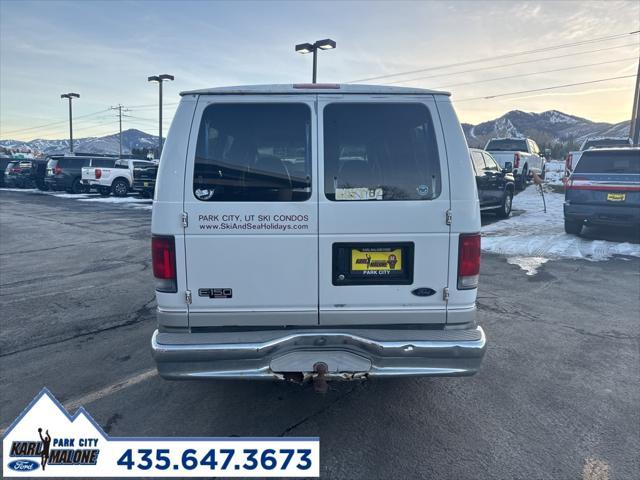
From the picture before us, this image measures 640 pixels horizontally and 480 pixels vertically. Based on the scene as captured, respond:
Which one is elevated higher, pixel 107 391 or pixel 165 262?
pixel 165 262

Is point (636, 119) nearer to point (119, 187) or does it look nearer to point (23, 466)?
point (23, 466)

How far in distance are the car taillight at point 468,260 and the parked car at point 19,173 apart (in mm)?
34357

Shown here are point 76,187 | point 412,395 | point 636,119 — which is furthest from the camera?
point 76,187

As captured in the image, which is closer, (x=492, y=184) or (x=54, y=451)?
(x=54, y=451)

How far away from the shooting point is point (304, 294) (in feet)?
9.93

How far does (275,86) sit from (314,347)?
1815mm

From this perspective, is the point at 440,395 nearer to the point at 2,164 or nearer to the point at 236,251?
the point at 236,251

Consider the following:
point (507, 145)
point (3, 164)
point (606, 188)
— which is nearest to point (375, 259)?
point (606, 188)

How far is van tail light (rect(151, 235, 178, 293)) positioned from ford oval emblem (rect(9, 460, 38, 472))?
1325 mm

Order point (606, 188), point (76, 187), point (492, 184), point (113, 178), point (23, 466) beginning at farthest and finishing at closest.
A: point (76, 187) → point (113, 178) → point (492, 184) → point (606, 188) → point (23, 466)

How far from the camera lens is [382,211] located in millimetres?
2955

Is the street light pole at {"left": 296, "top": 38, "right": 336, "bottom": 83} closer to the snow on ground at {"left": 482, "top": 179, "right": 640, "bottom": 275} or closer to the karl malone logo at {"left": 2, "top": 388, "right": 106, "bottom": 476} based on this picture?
the snow on ground at {"left": 482, "top": 179, "right": 640, "bottom": 275}

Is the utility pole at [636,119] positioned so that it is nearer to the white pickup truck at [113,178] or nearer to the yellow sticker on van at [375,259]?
the yellow sticker on van at [375,259]

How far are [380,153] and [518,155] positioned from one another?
17793mm
